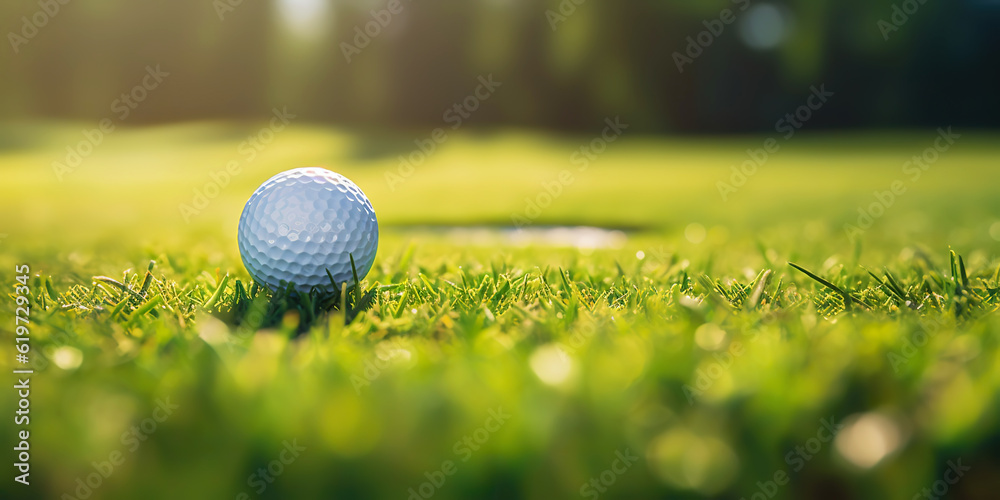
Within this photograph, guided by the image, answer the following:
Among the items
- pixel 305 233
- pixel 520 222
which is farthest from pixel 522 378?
pixel 520 222

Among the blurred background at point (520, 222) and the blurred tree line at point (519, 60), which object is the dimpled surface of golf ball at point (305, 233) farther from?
the blurred tree line at point (519, 60)

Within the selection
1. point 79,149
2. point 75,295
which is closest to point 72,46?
point 79,149

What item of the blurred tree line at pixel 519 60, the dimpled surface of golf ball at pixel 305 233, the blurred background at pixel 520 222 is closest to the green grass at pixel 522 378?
the blurred background at pixel 520 222

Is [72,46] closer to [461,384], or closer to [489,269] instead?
[489,269]

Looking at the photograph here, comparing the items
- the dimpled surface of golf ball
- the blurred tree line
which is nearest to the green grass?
the dimpled surface of golf ball

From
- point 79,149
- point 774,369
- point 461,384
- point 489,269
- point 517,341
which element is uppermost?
point 79,149

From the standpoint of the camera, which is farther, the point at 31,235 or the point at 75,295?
the point at 31,235
